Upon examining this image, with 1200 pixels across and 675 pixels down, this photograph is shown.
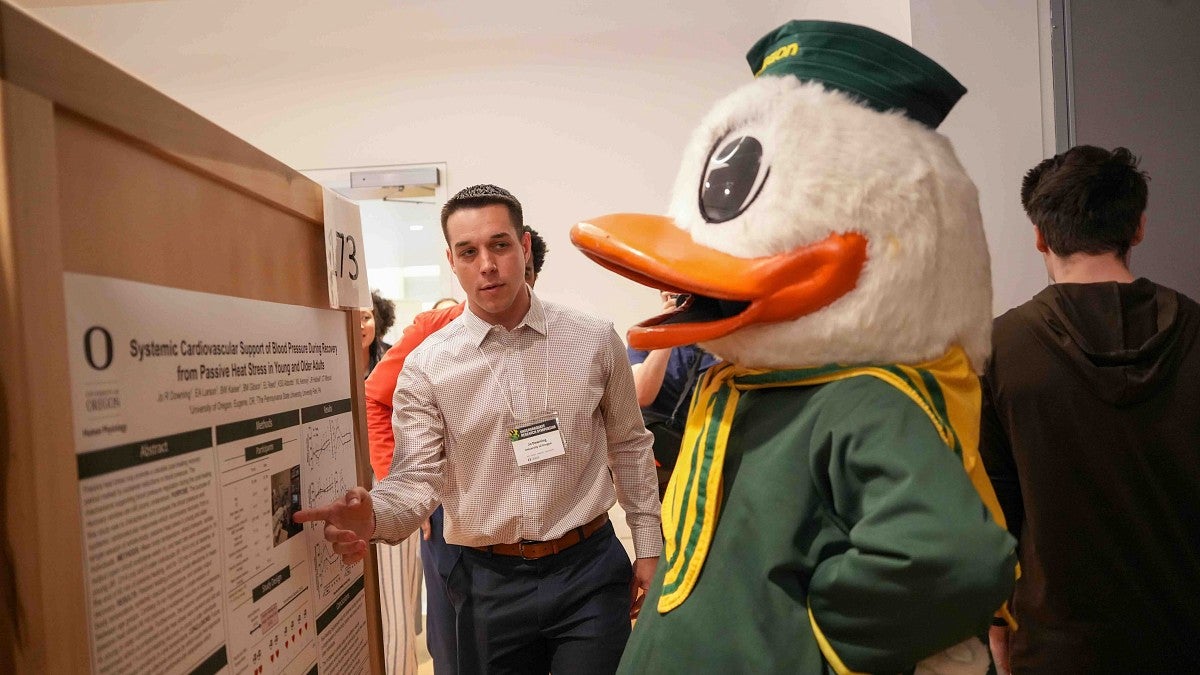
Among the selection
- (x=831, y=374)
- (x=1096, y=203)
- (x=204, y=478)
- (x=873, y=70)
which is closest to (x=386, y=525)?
(x=204, y=478)

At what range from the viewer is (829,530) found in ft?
2.75

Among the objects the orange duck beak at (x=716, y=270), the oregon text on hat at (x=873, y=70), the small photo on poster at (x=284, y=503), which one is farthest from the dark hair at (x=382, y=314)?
the oregon text on hat at (x=873, y=70)

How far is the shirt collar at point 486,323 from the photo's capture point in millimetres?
1655

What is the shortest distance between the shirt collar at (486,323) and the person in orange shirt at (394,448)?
25cm

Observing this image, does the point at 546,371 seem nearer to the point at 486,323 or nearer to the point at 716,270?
the point at 486,323

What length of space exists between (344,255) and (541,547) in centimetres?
77

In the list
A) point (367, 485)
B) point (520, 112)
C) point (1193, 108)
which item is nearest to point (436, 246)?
point (520, 112)

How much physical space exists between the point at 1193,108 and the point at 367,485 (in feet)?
7.50

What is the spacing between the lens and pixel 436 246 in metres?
3.64

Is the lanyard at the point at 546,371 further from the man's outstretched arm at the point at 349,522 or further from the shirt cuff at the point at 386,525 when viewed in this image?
the man's outstretched arm at the point at 349,522

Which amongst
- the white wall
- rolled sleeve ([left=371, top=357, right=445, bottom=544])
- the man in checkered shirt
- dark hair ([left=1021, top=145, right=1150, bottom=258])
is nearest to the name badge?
the man in checkered shirt

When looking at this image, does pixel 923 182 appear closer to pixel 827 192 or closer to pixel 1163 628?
pixel 827 192

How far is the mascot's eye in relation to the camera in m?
0.89

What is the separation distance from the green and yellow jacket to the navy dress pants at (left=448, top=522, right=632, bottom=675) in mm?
606
